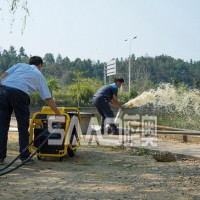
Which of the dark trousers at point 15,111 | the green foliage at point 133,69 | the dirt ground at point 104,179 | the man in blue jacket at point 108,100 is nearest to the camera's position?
the dirt ground at point 104,179

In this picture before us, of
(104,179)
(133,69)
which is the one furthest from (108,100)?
(133,69)

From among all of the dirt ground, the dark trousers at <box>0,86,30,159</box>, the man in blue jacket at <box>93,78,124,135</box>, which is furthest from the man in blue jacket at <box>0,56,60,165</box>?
the man in blue jacket at <box>93,78,124,135</box>

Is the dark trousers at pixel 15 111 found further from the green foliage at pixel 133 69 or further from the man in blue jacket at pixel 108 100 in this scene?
the green foliage at pixel 133 69

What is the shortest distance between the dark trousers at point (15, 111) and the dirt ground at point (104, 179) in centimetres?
40

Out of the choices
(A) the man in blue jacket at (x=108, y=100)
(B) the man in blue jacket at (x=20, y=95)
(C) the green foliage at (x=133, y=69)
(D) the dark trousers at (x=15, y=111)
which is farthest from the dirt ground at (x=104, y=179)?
(C) the green foliage at (x=133, y=69)

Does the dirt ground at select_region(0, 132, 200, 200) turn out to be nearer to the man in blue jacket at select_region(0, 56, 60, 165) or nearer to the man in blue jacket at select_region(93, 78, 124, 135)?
the man in blue jacket at select_region(0, 56, 60, 165)

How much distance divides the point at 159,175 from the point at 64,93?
1456 inches

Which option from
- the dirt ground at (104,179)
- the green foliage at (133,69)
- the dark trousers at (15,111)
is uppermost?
the green foliage at (133,69)

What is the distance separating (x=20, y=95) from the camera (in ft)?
18.9

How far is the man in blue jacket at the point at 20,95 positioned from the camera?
5766 mm

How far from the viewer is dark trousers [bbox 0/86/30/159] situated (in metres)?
5.75

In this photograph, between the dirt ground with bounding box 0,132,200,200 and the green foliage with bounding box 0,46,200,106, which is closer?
the dirt ground with bounding box 0,132,200,200

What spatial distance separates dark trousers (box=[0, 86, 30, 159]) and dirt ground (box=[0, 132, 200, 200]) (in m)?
0.40

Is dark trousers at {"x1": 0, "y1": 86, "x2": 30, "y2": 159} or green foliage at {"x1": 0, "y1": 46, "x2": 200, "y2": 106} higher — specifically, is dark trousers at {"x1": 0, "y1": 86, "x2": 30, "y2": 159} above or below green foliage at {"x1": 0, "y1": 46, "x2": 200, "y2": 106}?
below
